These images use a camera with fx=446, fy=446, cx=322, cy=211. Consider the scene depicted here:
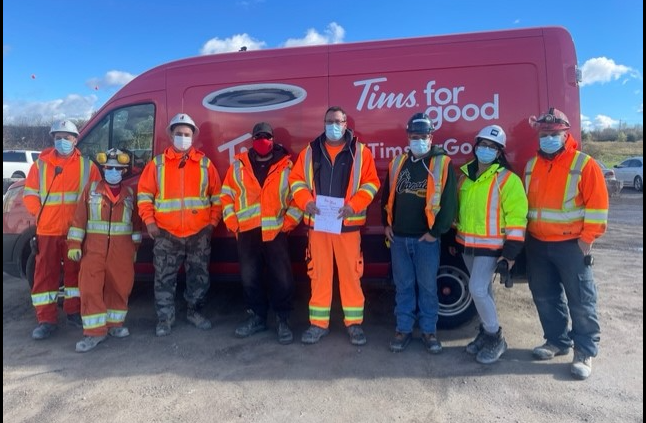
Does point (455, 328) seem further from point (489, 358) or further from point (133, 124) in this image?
point (133, 124)

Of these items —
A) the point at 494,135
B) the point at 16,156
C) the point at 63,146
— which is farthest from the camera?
the point at 16,156

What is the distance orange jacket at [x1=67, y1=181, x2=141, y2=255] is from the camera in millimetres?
4227

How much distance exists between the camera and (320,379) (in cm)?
350

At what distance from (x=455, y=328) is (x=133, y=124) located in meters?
3.95

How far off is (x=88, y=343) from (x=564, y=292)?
169 inches

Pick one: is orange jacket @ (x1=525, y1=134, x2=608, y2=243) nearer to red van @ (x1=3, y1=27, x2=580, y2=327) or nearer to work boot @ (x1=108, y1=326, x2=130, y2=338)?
red van @ (x1=3, y1=27, x2=580, y2=327)

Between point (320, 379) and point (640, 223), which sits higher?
point (640, 223)

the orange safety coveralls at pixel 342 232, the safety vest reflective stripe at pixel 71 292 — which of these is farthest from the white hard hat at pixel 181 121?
the safety vest reflective stripe at pixel 71 292

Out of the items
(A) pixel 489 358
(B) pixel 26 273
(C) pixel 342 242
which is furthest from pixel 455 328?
(B) pixel 26 273

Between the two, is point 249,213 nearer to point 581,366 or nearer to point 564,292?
point 564,292

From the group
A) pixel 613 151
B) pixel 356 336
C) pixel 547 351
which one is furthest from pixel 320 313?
pixel 613 151

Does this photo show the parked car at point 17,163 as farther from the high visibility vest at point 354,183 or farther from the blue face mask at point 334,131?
the blue face mask at point 334,131

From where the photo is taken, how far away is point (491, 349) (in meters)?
3.74

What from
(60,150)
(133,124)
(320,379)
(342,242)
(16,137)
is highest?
(16,137)
